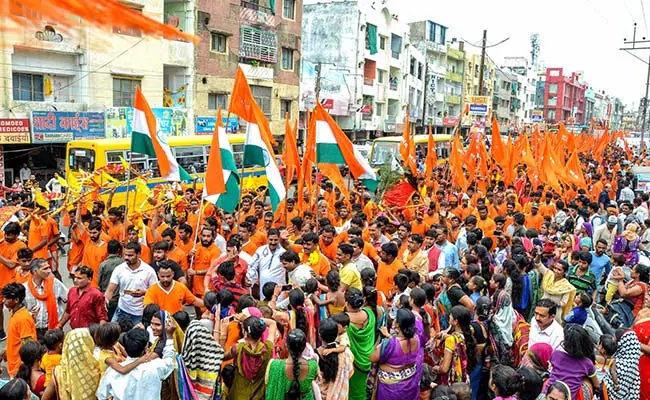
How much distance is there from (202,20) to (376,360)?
72.3 feet

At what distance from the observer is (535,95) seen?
3248 inches

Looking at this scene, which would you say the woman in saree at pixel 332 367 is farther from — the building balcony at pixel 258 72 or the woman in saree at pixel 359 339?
the building balcony at pixel 258 72

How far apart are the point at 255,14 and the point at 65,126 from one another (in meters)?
11.0

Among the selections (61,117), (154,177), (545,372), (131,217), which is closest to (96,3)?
(545,372)

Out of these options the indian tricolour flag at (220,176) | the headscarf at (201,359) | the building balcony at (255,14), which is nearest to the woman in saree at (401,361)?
the headscarf at (201,359)

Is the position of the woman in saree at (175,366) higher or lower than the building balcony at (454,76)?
lower

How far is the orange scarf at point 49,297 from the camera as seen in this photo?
17.4ft

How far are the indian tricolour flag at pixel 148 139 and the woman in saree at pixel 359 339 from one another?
404 centimetres

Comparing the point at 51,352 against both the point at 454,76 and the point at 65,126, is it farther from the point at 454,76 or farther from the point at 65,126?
the point at 454,76

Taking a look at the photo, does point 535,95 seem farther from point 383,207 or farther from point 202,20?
point 383,207

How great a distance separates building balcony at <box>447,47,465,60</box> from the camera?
51.4m

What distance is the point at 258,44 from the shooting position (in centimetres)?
2681

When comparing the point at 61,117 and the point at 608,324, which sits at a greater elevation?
the point at 61,117

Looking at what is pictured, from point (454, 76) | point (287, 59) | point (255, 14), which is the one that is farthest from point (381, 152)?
point (454, 76)
